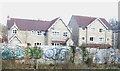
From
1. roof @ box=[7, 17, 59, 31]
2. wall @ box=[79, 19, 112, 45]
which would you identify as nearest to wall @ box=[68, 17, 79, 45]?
wall @ box=[79, 19, 112, 45]

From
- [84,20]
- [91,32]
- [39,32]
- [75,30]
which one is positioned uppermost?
[84,20]

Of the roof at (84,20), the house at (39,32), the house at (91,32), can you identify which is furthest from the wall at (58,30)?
the roof at (84,20)

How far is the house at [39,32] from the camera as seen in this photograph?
35.8 metres

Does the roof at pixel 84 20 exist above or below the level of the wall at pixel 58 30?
above

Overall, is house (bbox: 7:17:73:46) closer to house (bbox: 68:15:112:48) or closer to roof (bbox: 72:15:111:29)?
house (bbox: 68:15:112:48)

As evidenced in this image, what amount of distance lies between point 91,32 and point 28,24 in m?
11.9

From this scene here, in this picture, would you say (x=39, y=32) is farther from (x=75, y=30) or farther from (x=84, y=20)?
(x=84, y=20)

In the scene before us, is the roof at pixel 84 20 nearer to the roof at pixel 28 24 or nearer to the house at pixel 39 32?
the house at pixel 39 32

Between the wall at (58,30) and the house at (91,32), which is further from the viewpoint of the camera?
the house at (91,32)

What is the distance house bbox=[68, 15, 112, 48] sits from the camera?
128 feet

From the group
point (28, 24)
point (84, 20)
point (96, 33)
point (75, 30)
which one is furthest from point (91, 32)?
point (28, 24)

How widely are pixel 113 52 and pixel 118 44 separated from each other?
861 inches

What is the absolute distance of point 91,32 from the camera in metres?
39.4

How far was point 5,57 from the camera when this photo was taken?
737 inches
